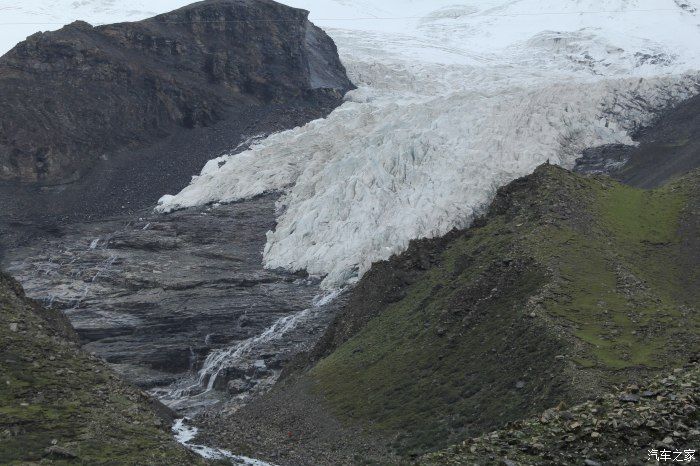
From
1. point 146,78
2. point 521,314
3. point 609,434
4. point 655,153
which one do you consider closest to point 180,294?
point 521,314

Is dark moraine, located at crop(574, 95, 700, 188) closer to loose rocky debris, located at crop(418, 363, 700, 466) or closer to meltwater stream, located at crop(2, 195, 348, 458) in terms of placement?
meltwater stream, located at crop(2, 195, 348, 458)

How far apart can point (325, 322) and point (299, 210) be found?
23905 millimetres

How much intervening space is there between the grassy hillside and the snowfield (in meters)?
27.5

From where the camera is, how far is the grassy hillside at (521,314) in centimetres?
3170

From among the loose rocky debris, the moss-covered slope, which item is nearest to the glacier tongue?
the moss-covered slope

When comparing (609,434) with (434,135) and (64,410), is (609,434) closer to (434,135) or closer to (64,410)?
(64,410)

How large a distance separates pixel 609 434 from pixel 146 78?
391 ft

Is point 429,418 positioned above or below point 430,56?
below

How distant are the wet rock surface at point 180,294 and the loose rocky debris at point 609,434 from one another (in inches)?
1452

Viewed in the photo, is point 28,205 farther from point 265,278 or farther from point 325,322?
point 325,322

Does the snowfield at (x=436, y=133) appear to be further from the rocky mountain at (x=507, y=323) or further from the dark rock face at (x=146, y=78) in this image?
the rocky mountain at (x=507, y=323)

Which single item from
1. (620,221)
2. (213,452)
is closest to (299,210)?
(620,221)

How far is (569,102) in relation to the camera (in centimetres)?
10094

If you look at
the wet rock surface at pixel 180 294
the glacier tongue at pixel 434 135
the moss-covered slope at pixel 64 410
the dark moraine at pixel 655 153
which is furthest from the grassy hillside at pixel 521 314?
the dark moraine at pixel 655 153
